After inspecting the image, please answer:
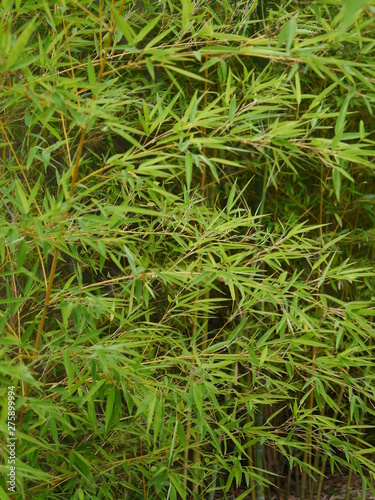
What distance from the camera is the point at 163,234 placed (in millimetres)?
2373

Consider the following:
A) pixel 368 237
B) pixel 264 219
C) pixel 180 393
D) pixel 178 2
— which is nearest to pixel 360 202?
pixel 368 237

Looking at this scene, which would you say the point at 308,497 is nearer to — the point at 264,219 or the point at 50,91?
the point at 264,219

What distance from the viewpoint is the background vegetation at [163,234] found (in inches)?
66.9

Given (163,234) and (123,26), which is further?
(163,234)

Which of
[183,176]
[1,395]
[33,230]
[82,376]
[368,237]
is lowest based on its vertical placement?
[368,237]

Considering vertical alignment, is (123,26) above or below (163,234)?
above

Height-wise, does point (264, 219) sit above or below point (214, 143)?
below

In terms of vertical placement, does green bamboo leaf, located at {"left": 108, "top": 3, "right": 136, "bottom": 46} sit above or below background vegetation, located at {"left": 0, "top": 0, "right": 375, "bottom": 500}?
above

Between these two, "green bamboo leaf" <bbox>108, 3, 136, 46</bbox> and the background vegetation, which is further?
the background vegetation

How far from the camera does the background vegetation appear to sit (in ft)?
5.58

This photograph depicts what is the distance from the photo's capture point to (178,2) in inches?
104

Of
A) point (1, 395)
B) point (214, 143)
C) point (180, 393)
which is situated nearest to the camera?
point (1, 395)

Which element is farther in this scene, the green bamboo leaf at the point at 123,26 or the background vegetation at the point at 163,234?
the background vegetation at the point at 163,234

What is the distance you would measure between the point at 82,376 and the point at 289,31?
116 cm
